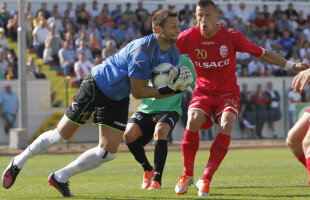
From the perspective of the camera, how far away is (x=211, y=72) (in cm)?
856

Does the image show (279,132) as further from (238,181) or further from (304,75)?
(304,75)

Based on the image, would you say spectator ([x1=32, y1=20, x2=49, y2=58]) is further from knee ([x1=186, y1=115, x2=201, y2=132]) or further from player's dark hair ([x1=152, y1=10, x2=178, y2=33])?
player's dark hair ([x1=152, y1=10, x2=178, y2=33])

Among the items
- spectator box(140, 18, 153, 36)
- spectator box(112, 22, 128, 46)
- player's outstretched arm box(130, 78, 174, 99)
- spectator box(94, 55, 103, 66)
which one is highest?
player's outstretched arm box(130, 78, 174, 99)

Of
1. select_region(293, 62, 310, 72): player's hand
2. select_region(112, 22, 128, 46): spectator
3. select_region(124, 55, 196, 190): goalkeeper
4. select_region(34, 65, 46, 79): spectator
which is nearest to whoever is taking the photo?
select_region(293, 62, 310, 72): player's hand

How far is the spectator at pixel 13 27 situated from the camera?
22558 millimetres

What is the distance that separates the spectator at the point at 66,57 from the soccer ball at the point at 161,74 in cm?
1441

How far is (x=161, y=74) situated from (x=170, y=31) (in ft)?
1.74

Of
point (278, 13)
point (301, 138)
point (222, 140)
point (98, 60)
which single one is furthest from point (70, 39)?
point (301, 138)

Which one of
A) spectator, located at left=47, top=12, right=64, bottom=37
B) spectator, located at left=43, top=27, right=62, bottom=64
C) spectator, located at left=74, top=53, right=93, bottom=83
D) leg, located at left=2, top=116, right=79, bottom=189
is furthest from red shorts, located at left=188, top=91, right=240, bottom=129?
spectator, located at left=47, top=12, right=64, bottom=37

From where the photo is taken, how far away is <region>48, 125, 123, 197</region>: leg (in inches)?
304

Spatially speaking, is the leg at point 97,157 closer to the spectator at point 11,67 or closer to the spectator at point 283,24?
the spectator at point 11,67

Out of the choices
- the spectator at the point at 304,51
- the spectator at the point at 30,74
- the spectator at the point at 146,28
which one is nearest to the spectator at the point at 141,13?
the spectator at the point at 146,28

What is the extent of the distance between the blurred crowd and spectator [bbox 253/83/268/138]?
95 centimetres

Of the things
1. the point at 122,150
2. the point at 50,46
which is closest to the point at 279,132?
the point at 122,150
